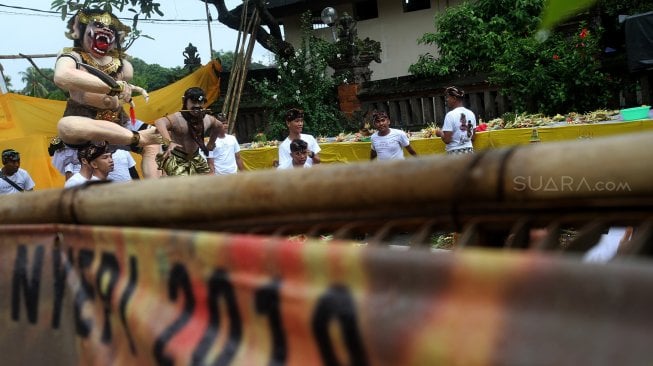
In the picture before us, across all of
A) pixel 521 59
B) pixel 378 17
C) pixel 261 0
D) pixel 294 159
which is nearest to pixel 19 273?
pixel 294 159

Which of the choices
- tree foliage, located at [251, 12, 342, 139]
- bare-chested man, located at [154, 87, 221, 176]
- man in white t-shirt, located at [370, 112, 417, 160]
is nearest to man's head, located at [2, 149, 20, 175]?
bare-chested man, located at [154, 87, 221, 176]

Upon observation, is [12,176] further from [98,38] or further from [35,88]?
[35,88]

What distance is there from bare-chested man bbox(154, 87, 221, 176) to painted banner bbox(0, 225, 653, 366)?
11.5 feet

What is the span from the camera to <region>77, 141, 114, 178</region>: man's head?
4.72 meters

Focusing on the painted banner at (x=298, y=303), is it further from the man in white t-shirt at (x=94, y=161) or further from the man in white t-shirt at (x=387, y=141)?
the man in white t-shirt at (x=387, y=141)

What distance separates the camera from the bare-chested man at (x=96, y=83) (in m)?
4.36

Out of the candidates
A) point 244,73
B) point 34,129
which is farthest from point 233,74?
point 34,129

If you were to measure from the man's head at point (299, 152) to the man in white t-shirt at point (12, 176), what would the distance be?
3.56m

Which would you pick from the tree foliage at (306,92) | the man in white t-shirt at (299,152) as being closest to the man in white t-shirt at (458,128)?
the man in white t-shirt at (299,152)

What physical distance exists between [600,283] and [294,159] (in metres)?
5.41

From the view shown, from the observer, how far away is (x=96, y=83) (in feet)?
14.3

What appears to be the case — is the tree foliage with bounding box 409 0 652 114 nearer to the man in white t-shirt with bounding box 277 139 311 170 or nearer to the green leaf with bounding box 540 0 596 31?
the man in white t-shirt with bounding box 277 139 311 170

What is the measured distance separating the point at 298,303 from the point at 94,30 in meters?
4.17

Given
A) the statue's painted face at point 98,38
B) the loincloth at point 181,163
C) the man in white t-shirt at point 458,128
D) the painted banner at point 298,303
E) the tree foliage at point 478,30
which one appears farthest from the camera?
the tree foliage at point 478,30
